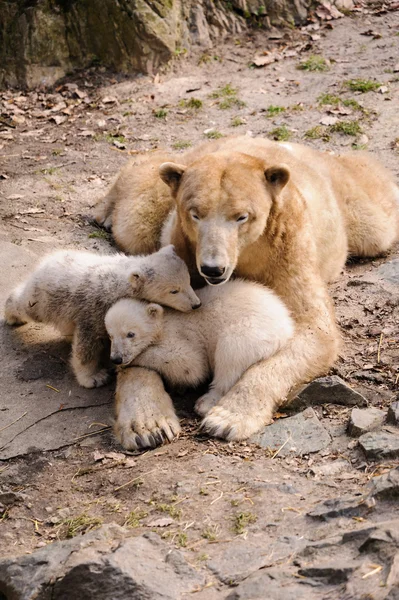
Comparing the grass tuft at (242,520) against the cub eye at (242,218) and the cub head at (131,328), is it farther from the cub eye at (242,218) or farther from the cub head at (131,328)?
the cub eye at (242,218)

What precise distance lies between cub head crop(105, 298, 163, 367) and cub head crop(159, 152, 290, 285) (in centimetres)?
53

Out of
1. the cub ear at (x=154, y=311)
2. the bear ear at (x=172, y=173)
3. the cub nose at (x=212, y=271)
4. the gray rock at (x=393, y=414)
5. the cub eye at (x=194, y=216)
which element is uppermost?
the bear ear at (x=172, y=173)

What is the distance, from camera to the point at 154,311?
5.78 m

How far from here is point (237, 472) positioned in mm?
4914

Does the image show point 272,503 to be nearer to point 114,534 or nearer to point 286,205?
point 114,534

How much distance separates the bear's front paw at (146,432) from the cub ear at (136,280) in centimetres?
104

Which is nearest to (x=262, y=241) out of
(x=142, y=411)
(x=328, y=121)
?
(x=142, y=411)

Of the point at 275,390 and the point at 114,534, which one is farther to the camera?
the point at 275,390

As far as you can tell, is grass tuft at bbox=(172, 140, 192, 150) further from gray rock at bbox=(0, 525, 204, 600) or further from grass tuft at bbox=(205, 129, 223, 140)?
gray rock at bbox=(0, 525, 204, 600)

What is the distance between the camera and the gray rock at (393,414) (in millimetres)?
5027

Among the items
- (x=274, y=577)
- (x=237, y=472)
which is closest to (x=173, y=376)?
(x=237, y=472)

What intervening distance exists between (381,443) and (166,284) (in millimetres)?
2004

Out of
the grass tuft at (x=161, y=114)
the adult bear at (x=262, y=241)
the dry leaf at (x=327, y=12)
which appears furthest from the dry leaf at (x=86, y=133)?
the dry leaf at (x=327, y=12)

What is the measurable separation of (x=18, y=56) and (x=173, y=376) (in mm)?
7589
